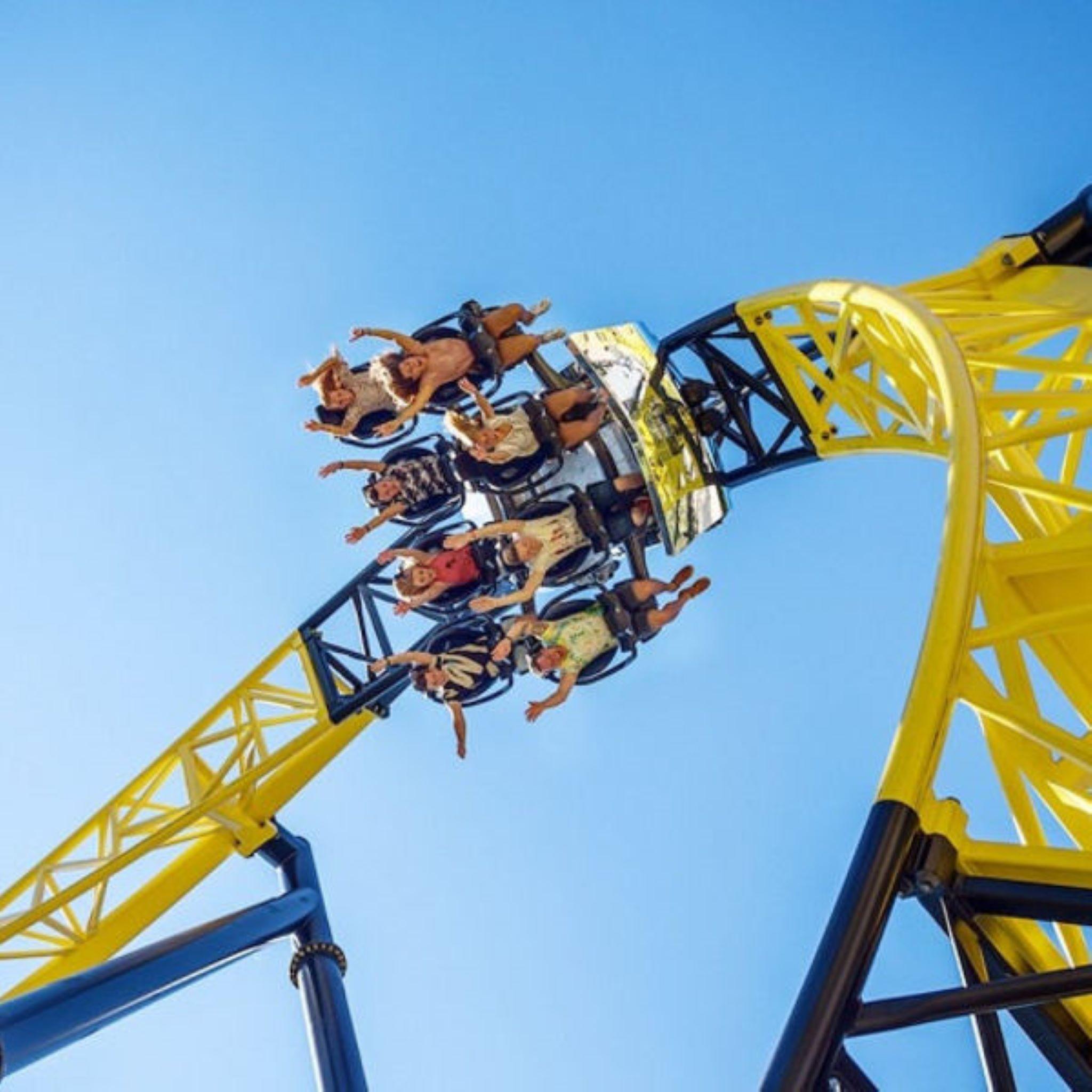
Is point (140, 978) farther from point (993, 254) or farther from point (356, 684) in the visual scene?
point (993, 254)

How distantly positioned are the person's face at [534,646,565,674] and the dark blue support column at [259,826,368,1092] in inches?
80.6

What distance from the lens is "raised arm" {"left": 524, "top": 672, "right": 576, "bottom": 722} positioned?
33.9 ft

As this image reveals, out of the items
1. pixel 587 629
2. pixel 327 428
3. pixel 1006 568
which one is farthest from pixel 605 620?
pixel 1006 568

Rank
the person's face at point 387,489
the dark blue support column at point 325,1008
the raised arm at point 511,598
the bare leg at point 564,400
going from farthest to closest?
1. the person's face at point 387,489
2. the bare leg at point 564,400
3. the raised arm at point 511,598
4. the dark blue support column at point 325,1008

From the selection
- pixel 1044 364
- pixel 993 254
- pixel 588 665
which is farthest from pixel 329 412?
pixel 1044 364

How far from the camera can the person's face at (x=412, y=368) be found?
33.4 ft

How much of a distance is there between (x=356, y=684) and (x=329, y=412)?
97.4 inches

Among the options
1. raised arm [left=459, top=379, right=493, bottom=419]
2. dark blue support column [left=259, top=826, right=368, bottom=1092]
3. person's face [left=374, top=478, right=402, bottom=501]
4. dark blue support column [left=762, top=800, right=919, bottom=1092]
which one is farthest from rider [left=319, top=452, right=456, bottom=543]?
dark blue support column [left=762, top=800, right=919, bottom=1092]

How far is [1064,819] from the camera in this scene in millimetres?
5422

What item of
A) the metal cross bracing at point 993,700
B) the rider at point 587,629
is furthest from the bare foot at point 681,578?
the metal cross bracing at point 993,700

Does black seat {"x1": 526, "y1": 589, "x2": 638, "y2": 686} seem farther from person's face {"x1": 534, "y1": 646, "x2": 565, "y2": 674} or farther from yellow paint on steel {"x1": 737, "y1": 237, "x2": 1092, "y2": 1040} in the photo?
yellow paint on steel {"x1": 737, "y1": 237, "x2": 1092, "y2": 1040}

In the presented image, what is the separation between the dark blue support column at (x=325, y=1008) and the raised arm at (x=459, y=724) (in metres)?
1.31

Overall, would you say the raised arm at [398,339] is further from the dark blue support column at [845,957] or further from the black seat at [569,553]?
the dark blue support column at [845,957]

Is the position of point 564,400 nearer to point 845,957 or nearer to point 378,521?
point 378,521
